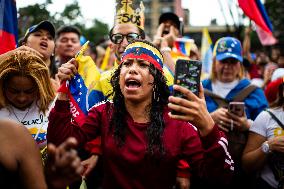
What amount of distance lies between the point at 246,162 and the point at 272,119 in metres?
0.50

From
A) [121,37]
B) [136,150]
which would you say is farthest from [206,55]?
[136,150]

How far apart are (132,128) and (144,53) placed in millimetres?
578

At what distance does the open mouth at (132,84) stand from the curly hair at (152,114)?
0.15 m

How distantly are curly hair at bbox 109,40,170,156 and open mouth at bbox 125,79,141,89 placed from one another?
0.48 feet

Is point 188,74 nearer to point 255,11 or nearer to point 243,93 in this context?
point 243,93

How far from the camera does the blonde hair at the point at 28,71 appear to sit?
10.0 ft

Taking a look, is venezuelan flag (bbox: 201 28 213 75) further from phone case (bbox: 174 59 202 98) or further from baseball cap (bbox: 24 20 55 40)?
phone case (bbox: 174 59 202 98)

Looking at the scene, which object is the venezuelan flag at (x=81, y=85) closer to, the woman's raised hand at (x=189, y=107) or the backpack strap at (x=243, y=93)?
the woman's raised hand at (x=189, y=107)

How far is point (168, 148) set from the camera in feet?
9.46

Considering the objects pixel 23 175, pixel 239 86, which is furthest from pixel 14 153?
pixel 239 86

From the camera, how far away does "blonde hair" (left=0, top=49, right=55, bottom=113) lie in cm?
306

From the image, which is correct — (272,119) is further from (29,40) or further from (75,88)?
(29,40)

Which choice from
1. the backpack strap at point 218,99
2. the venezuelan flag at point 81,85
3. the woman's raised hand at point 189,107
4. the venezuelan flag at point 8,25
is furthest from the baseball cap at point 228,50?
the woman's raised hand at point 189,107

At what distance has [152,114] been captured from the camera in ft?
9.96
